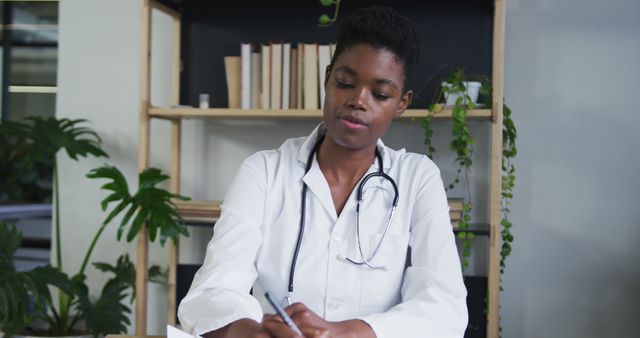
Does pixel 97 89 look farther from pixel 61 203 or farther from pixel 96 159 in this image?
pixel 61 203

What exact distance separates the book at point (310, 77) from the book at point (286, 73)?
6 cm

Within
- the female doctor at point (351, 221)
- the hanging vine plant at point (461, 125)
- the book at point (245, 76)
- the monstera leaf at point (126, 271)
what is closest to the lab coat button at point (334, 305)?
the female doctor at point (351, 221)

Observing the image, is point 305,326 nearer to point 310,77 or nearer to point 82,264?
point 310,77

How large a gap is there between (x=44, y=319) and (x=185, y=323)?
1.83 m

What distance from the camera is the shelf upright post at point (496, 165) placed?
2.55m

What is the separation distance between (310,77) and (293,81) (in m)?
0.07

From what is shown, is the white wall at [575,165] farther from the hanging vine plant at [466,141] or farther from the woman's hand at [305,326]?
the woman's hand at [305,326]

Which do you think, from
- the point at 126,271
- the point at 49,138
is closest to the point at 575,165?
the point at 126,271

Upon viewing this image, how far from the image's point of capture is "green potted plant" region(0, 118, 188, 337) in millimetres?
2668

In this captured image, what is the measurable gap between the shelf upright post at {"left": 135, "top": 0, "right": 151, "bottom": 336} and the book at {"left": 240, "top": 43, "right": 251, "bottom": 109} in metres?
0.34

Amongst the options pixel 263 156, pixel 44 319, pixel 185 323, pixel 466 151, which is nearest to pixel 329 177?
pixel 263 156

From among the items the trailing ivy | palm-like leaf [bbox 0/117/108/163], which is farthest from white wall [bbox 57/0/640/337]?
palm-like leaf [bbox 0/117/108/163]

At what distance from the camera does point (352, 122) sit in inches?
60.6

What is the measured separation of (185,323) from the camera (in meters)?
1.43
